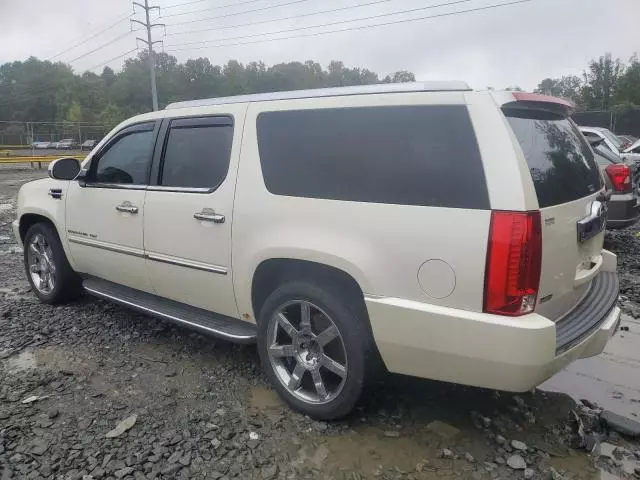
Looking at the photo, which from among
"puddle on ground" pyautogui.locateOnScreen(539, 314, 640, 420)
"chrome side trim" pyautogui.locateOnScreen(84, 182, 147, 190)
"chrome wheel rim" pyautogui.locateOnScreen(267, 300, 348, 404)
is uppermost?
"chrome side trim" pyautogui.locateOnScreen(84, 182, 147, 190)

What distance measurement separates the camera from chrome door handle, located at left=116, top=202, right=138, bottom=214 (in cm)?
404

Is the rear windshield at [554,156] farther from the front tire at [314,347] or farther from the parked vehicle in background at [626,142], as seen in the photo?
the parked vehicle in background at [626,142]

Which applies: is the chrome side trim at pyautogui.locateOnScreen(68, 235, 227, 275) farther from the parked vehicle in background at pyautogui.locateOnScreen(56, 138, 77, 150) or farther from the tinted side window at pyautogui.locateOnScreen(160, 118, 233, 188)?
the parked vehicle in background at pyautogui.locateOnScreen(56, 138, 77, 150)

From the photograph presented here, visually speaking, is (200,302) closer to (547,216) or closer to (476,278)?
(476,278)

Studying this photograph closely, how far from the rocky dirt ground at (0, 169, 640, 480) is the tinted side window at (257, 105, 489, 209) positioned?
1.26 meters

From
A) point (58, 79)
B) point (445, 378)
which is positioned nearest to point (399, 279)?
point (445, 378)

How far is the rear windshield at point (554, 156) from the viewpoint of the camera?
2.64m

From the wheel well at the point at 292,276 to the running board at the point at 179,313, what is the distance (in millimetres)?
181

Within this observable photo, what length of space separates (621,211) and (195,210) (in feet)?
19.5

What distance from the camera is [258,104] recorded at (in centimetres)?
344

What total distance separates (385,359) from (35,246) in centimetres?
406

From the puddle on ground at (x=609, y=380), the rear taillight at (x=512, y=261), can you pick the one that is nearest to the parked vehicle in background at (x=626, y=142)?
the puddle on ground at (x=609, y=380)

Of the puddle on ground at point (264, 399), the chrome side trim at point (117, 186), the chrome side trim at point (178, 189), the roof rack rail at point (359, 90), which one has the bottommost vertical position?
the puddle on ground at point (264, 399)

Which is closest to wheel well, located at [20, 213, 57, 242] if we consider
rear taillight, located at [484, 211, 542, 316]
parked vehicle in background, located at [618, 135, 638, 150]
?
rear taillight, located at [484, 211, 542, 316]
